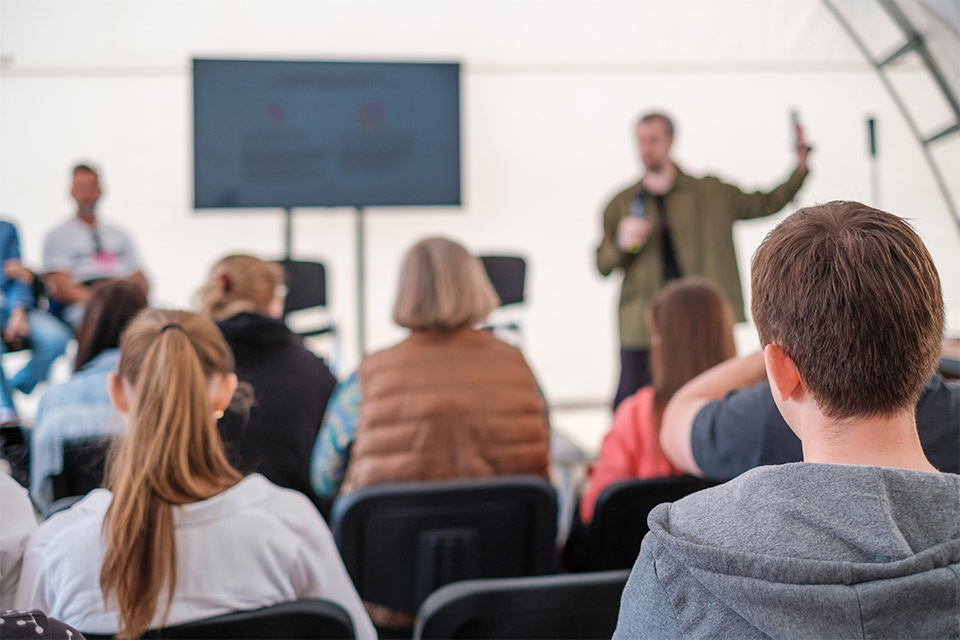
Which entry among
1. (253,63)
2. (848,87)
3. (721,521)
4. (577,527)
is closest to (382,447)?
(577,527)

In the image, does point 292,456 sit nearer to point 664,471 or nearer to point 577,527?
point 577,527

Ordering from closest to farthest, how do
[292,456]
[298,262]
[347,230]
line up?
1. [292,456]
2. [298,262]
3. [347,230]

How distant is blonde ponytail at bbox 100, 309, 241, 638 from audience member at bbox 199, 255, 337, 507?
47cm

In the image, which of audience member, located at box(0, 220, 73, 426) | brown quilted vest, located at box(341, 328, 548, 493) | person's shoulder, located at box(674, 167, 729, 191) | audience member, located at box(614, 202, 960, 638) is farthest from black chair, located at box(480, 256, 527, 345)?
audience member, located at box(614, 202, 960, 638)

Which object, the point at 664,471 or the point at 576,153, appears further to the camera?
the point at 576,153

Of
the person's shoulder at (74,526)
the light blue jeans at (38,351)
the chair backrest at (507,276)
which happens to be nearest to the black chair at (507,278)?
the chair backrest at (507,276)

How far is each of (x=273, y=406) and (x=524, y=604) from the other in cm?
88

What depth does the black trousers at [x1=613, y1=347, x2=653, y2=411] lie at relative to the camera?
302 centimetres

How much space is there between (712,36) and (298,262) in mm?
2519

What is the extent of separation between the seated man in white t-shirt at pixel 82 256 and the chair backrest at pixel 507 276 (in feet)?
5.22

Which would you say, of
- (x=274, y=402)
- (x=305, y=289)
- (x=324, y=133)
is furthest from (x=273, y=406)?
(x=324, y=133)

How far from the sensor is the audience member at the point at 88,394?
1.02m

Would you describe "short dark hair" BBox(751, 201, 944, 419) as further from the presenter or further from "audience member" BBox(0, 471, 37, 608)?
the presenter

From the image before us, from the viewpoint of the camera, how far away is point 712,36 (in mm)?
4359
